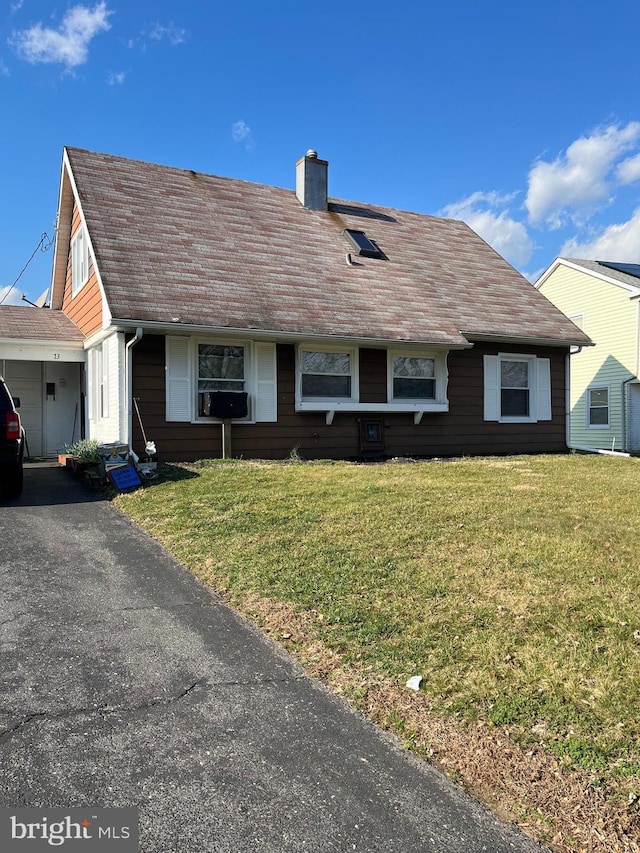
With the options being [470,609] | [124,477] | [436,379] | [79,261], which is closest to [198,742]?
[470,609]

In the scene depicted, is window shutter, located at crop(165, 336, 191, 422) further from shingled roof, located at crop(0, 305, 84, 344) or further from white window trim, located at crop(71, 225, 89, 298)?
shingled roof, located at crop(0, 305, 84, 344)

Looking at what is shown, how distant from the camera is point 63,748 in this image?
288cm

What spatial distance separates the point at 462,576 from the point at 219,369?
747 cm

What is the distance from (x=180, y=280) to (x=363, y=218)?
6.89 meters

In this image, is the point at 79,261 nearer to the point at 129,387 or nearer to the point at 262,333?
the point at 129,387

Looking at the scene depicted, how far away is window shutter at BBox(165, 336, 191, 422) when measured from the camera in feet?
36.0

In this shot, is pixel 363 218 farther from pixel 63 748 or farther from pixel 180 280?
pixel 63 748

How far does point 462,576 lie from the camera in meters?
4.98

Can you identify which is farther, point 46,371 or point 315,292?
point 46,371

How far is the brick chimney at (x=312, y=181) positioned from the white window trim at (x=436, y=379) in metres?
5.21

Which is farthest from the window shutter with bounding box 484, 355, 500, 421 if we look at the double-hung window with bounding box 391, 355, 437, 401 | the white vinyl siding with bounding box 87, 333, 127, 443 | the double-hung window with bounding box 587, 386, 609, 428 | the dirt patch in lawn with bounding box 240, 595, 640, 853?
the dirt patch in lawn with bounding box 240, 595, 640, 853

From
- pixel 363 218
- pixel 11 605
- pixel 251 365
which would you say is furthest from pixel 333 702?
pixel 363 218

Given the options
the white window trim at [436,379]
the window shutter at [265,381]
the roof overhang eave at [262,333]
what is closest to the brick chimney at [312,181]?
the white window trim at [436,379]

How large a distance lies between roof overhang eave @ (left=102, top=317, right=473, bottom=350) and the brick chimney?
18.4ft
